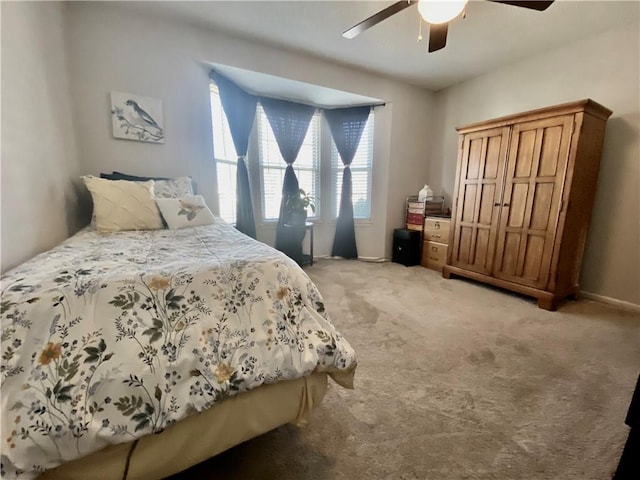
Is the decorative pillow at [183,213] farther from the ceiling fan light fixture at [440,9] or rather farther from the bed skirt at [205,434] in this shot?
the ceiling fan light fixture at [440,9]

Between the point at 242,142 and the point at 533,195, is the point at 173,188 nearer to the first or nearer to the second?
the point at 242,142

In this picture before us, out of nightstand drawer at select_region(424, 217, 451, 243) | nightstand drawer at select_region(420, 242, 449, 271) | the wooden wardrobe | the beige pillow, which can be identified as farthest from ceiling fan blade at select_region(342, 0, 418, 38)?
nightstand drawer at select_region(420, 242, 449, 271)

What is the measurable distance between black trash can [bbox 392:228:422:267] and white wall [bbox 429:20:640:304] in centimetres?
173

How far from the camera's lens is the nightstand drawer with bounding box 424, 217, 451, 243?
3514mm

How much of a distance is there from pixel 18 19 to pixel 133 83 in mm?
956

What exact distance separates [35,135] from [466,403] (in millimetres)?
2857

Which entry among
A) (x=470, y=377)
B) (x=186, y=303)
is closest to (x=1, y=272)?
(x=186, y=303)

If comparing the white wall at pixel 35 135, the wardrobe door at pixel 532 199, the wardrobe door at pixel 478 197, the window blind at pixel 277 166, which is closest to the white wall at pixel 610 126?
the wardrobe door at pixel 532 199

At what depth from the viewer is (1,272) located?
118 centimetres

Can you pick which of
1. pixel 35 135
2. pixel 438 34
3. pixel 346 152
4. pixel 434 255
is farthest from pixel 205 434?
pixel 346 152

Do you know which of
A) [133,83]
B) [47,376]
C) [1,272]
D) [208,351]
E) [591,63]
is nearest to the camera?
[47,376]

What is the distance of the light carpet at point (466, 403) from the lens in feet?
3.55

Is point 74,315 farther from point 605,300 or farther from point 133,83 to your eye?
point 605,300

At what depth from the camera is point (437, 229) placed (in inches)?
143
